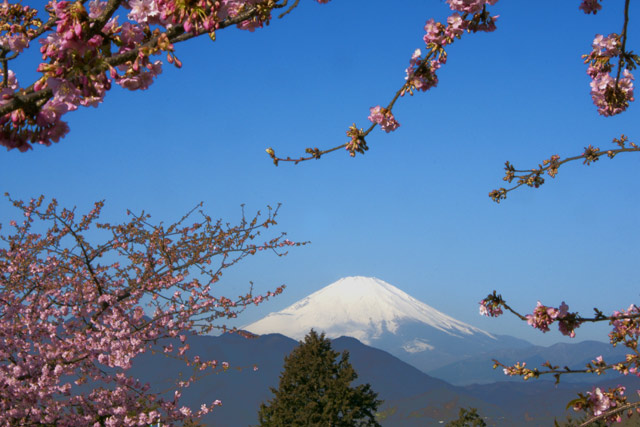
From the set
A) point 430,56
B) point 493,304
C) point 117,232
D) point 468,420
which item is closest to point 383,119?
point 430,56

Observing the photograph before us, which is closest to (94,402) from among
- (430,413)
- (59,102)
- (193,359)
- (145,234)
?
(193,359)

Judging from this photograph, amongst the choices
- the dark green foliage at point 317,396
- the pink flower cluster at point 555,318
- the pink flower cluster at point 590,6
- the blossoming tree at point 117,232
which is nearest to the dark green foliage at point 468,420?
the dark green foliage at point 317,396

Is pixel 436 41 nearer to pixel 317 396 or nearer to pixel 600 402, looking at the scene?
pixel 600 402

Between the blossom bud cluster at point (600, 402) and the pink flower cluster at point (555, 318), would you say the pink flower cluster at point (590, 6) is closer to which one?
the pink flower cluster at point (555, 318)

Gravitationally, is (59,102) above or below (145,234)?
below

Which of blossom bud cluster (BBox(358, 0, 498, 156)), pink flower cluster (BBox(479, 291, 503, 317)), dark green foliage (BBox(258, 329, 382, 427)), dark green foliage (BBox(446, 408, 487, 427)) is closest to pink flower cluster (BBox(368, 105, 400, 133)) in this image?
blossom bud cluster (BBox(358, 0, 498, 156))

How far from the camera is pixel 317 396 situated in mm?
20172

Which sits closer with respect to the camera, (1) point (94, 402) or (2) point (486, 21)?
(2) point (486, 21)

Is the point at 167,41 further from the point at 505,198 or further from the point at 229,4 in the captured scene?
the point at 505,198

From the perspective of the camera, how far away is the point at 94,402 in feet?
25.4

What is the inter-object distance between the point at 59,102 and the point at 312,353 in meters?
20.2

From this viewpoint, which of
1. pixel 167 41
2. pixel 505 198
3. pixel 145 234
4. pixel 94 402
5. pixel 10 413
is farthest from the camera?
pixel 145 234

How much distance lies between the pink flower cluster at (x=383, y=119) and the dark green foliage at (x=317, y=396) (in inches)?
696

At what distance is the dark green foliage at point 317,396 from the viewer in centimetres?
1972
